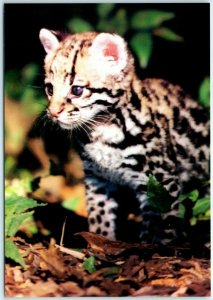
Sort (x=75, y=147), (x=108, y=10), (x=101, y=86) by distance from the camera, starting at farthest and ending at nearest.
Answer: (x=75, y=147), (x=108, y=10), (x=101, y=86)

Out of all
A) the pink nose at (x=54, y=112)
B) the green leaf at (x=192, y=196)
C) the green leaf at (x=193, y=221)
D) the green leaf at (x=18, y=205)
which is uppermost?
the pink nose at (x=54, y=112)

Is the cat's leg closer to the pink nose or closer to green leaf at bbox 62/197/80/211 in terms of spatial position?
green leaf at bbox 62/197/80/211

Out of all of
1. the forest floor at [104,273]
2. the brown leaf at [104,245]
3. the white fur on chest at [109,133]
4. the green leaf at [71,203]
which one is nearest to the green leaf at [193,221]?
the forest floor at [104,273]

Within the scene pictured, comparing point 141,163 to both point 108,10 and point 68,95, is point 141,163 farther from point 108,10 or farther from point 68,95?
point 108,10

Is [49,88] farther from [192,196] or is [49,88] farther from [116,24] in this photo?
[192,196]

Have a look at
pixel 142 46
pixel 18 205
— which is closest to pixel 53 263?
pixel 18 205

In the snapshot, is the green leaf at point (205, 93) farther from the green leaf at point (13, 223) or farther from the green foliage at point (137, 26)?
the green leaf at point (13, 223)

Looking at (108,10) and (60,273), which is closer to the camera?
(60,273)

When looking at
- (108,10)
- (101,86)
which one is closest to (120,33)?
(108,10)
